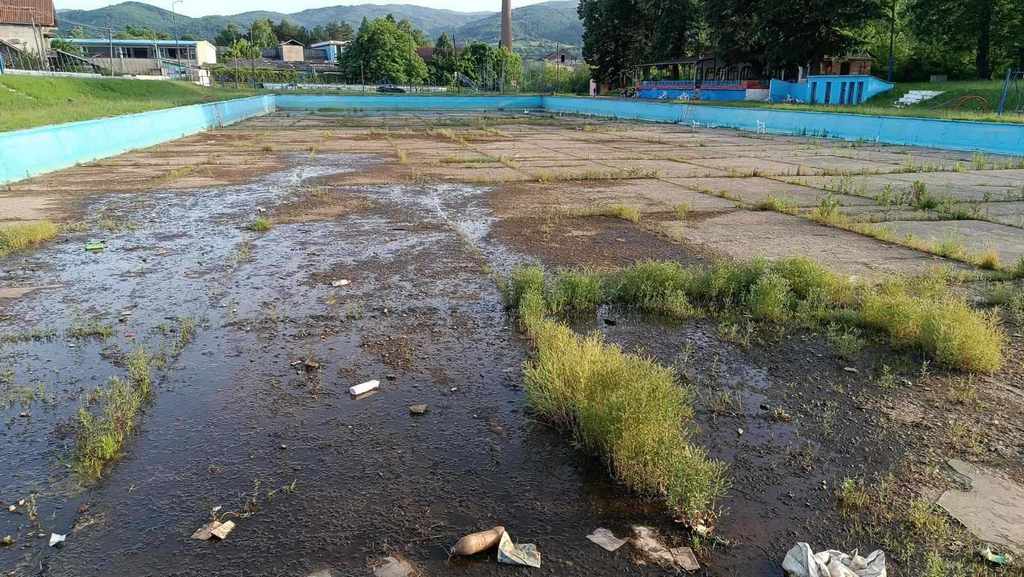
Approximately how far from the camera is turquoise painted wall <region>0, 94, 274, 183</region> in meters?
12.8

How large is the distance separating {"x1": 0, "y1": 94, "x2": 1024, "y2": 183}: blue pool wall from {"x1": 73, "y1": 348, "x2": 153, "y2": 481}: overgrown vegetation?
1086cm

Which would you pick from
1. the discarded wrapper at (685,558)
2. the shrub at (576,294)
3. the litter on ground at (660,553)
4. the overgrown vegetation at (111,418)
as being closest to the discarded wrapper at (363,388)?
the overgrown vegetation at (111,418)

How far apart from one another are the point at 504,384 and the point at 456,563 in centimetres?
171

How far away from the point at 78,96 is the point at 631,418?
4046 cm

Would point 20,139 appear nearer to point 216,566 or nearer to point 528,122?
point 216,566

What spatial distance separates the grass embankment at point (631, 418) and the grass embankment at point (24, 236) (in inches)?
279

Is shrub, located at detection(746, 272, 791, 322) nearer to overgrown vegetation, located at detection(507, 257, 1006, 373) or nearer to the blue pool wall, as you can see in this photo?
overgrown vegetation, located at detection(507, 257, 1006, 373)

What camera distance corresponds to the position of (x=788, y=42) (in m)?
38.7

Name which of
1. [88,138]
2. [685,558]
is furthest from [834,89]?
[685,558]

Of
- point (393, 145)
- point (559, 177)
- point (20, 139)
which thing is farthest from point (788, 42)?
point (20, 139)

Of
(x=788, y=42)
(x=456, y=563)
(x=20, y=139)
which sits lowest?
(x=456, y=563)

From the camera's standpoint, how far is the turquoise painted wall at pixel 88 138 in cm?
1282

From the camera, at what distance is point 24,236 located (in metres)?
7.92

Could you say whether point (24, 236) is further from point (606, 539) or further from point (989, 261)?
point (989, 261)
